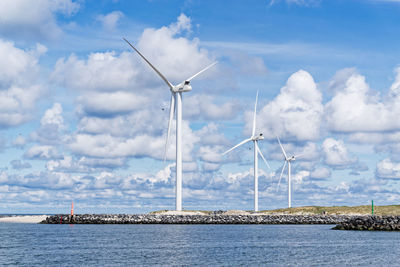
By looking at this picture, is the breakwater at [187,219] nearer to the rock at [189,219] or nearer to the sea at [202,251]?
the rock at [189,219]

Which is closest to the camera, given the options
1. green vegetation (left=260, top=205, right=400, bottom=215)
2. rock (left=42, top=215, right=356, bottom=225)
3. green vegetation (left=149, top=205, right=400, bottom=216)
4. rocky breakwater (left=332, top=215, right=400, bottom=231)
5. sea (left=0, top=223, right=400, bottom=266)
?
sea (left=0, top=223, right=400, bottom=266)

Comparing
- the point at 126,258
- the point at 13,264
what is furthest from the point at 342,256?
the point at 13,264

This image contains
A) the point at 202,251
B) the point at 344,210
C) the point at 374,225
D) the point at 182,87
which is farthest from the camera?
the point at 344,210

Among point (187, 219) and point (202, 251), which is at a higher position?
point (187, 219)

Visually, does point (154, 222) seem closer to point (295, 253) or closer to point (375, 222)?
point (375, 222)

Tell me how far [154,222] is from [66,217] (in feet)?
81.0

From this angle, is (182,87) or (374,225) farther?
(182,87)

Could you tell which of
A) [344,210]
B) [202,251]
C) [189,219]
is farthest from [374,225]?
[344,210]

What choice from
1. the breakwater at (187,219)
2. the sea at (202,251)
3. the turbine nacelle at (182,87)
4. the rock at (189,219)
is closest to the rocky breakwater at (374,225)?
the rock at (189,219)

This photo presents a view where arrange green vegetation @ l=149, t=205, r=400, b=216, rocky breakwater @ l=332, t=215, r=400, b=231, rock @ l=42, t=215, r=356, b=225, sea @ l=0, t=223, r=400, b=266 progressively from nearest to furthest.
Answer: sea @ l=0, t=223, r=400, b=266, rocky breakwater @ l=332, t=215, r=400, b=231, rock @ l=42, t=215, r=356, b=225, green vegetation @ l=149, t=205, r=400, b=216

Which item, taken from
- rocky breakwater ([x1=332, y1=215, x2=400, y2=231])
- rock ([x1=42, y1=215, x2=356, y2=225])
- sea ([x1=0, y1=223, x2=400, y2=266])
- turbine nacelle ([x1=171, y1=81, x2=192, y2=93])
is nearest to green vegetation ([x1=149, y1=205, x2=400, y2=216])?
rock ([x1=42, y1=215, x2=356, y2=225])

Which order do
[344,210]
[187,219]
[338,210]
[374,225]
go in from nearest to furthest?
[374,225]
[187,219]
[344,210]
[338,210]

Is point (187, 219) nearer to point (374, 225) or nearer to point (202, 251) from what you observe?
point (374, 225)

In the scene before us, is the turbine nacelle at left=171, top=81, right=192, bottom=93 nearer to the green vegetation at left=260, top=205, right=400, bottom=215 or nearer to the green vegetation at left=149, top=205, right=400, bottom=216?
the green vegetation at left=149, top=205, right=400, bottom=216
